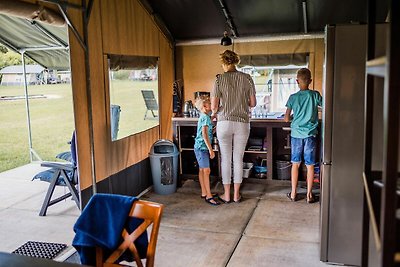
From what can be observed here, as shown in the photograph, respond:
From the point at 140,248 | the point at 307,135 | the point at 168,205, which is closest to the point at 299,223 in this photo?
the point at 307,135

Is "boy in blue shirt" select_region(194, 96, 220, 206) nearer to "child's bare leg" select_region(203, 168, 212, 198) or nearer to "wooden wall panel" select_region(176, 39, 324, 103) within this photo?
"child's bare leg" select_region(203, 168, 212, 198)

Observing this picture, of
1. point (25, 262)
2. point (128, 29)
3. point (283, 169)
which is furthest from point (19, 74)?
point (25, 262)

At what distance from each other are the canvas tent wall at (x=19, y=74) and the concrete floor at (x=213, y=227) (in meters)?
2.34

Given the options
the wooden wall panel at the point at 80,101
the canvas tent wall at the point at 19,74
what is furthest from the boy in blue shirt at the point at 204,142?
the canvas tent wall at the point at 19,74

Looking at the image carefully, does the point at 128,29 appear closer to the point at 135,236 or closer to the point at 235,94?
the point at 235,94

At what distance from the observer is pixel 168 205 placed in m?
4.67

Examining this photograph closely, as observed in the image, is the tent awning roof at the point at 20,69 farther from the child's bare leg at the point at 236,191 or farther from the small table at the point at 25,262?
the small table at the point at 25,262

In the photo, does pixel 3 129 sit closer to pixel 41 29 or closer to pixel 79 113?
pixel 41 29

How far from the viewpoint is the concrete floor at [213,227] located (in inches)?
131

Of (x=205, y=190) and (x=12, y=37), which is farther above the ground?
(x=12, y=37)

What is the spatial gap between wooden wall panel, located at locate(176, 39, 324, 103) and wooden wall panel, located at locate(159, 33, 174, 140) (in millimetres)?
252

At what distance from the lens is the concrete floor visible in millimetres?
3328

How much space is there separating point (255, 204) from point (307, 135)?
40.3 inches

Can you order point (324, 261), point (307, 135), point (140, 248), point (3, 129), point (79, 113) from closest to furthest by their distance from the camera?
point (140, 248)
point (324, 261)
point (79, 113)
point (307, 135)
point (3, 129)
